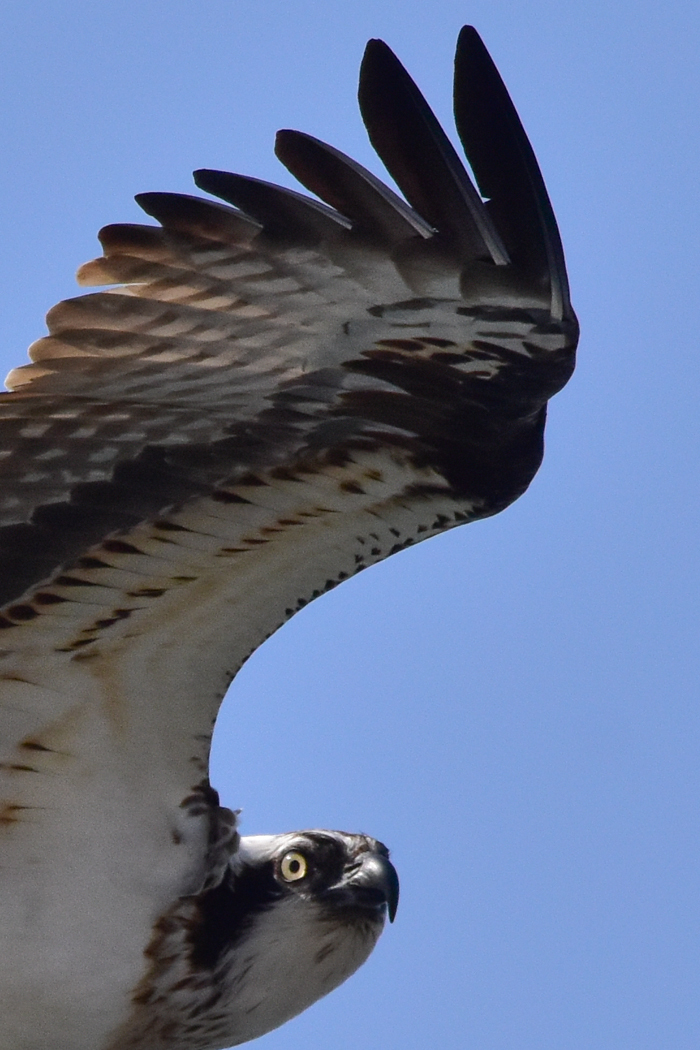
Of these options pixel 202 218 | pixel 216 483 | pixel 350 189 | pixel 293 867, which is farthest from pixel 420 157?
pixel 293 867

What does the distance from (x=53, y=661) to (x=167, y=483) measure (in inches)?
25.3

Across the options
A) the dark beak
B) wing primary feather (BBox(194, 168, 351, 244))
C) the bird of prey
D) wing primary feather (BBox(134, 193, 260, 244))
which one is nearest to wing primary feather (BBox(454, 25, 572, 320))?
the bird of prey

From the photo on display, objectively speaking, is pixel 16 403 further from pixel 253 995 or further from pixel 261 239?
pixel 253 995

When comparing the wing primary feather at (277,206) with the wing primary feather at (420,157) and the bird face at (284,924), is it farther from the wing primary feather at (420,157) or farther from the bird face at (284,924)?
the bird face at (284,924)

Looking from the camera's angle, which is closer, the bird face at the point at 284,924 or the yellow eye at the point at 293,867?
the bird face at the point at 284,924

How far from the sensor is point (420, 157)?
20.6 feet

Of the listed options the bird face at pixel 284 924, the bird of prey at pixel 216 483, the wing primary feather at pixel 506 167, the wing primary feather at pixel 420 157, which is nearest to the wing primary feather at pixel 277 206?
the bird of prey at pixel 216 483

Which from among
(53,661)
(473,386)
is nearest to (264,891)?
(53,661)

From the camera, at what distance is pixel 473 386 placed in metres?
6.56

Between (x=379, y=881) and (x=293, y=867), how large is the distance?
0.26 metres

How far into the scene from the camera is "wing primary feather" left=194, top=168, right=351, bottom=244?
249 inches

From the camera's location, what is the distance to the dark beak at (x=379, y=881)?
7047 millimetres

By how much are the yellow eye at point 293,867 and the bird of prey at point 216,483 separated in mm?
12

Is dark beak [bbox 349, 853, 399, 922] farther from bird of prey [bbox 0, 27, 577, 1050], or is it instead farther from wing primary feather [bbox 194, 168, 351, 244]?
wing primary feather [bbox 194, 168, 351, 244]
